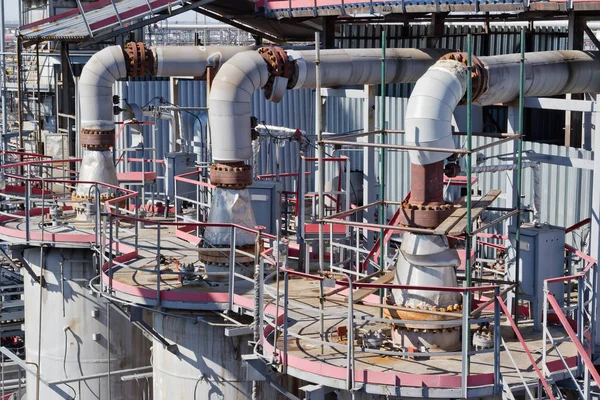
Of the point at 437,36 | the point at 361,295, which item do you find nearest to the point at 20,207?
the point at 437,36

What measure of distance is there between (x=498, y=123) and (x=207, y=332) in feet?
35.3

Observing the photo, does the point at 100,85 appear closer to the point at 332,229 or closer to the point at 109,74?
the point at 109,74

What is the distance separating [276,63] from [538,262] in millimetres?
5968

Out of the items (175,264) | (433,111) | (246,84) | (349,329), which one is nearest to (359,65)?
(246,84)

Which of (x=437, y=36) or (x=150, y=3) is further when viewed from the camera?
(x=150, y=3)

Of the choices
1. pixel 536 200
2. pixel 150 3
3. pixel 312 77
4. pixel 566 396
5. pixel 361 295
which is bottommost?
pixel 566 396

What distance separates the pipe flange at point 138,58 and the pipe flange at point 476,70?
29.6 feet

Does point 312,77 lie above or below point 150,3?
below

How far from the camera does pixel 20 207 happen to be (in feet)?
102

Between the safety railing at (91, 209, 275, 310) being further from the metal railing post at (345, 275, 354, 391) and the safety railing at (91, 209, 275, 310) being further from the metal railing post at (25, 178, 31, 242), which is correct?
the metal railing post at (345, 275, 354, 391)

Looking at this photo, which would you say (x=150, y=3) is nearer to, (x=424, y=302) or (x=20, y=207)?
(x=20, y=207)

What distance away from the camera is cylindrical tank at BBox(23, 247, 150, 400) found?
23016 millimetres

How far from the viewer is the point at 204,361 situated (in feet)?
61.2

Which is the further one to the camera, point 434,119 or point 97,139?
point 97,139
